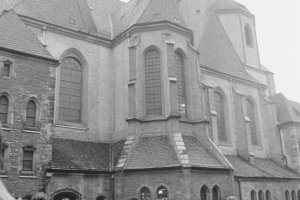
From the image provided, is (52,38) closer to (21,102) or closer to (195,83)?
(21,102)

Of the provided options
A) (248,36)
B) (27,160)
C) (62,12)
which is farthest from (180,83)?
(248,36)

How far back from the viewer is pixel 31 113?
18297 millimetres

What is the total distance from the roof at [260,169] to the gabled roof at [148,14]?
10.9 m

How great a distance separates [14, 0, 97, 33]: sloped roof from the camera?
22858mm

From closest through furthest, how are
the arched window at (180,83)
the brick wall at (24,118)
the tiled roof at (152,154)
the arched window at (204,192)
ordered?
the brick wall at (24,118), the tiled roof at (152,154), the arched window at (204,192), the arched window at (180,83)

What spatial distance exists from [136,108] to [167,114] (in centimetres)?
196

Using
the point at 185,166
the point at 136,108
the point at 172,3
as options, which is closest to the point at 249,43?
the point at 172,3

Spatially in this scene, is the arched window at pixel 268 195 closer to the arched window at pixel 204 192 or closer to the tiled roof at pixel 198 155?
the tiled roof at pixel 198 155

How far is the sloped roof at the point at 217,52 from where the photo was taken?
31203 mm

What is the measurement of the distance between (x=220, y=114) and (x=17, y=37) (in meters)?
17.4

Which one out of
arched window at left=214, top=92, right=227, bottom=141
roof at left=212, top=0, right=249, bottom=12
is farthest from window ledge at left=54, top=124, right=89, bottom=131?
roof at left=212, top=0, right=249, bottom=12

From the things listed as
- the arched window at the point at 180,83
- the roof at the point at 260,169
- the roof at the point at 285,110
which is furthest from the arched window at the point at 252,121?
the arched window at the point at 180,83

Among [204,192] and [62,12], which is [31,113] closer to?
[62,12]

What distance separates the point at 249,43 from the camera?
→ 39531 millimetres
